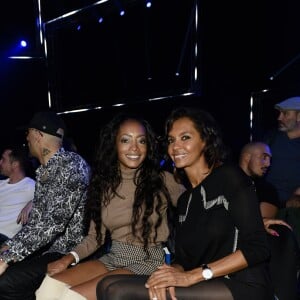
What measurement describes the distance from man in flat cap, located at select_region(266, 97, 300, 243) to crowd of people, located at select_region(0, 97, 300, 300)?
2.69 feet

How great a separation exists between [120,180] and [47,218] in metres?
0.46

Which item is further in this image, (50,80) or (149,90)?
(50,80)

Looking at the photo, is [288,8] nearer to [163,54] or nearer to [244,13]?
[244,13]

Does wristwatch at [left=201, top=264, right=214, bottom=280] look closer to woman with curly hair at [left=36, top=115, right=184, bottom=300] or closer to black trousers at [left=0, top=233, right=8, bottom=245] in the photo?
woman with curly hair at [left=36, top=115, right=184, bottom=300]

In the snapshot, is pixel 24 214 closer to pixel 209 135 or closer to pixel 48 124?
pixel 48 124

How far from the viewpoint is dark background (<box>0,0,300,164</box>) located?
434 cm

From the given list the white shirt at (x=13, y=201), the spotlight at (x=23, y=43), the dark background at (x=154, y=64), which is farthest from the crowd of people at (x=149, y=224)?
the spotlight at (x=23, y=43)

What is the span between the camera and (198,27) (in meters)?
4.48

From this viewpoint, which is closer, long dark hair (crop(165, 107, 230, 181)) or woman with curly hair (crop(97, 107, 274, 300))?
woman with curly hair (crop(97, 107, 274, 300))

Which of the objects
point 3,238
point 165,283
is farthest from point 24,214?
point 165,283

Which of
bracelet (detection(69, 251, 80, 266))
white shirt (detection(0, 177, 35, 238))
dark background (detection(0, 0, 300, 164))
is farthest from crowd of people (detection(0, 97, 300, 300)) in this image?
dark background (detection(0, 0, 300, 164))

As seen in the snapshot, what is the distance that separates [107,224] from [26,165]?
5.79ft

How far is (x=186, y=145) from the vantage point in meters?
2.17

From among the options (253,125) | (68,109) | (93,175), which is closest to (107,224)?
(93,175)
